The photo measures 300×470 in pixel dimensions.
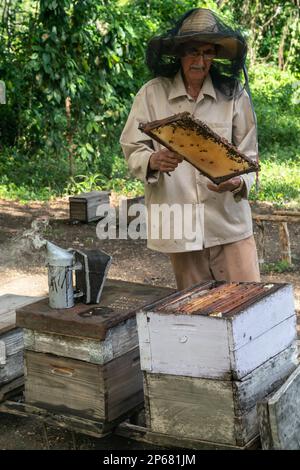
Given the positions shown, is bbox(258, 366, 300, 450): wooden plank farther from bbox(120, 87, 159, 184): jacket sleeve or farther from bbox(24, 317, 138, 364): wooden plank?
bbox(120, 87, 159, 184): jacket sleeve

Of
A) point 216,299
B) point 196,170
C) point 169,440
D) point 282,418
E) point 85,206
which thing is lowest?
point 169,440

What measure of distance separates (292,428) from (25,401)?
1083 millimetres

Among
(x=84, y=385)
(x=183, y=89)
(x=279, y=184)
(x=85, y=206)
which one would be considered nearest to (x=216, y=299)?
(x=84, y=385)

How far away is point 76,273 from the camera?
294cm

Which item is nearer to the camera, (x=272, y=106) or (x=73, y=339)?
(x=73, y=339)

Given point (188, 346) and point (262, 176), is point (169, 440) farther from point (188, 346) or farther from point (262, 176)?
point (262, 176)

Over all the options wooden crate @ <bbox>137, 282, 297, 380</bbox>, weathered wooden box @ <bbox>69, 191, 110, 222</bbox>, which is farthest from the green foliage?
wooden crate @ <bbox>137, 282, 297, 380</bbox>

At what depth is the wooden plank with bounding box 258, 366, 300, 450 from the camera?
2.35 meters

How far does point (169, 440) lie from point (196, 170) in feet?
3.62

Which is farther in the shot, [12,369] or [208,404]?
[12,369]

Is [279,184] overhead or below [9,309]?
overhead

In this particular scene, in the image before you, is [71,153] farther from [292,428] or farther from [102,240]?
[292,428]
